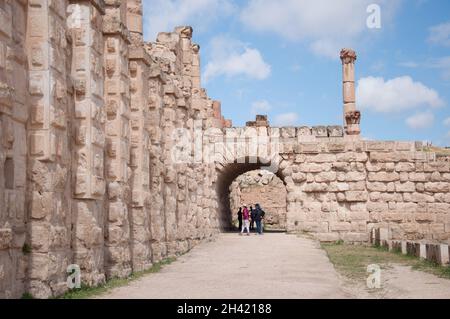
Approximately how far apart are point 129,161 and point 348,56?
62.9ft

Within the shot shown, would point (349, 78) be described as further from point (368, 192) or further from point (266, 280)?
point (266, 280)

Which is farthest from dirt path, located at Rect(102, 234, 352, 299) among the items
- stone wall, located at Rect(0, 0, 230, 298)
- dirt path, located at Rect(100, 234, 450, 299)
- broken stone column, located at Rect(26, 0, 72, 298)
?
broken stone column, located at Rect(26, 0, 72, 298)

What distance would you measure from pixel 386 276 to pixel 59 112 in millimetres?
6362

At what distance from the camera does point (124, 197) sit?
10.0 metres

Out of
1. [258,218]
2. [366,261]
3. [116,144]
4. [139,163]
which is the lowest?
[366,261]

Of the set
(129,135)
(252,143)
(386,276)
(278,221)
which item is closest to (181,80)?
(252,143)

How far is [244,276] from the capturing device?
10117mm

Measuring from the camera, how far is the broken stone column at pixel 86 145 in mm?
8289

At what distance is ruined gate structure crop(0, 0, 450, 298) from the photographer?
6.91m

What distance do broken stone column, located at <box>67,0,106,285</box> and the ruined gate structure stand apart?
0.05ft

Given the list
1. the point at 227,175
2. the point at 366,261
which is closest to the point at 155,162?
the point at 366,261

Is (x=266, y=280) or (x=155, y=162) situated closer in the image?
(x=266, y=280)

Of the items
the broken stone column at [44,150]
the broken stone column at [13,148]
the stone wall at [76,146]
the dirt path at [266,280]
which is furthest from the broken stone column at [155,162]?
the broken stone column at [13,148]

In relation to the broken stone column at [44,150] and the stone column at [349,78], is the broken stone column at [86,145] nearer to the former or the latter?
the broken stone column at [44,150]
